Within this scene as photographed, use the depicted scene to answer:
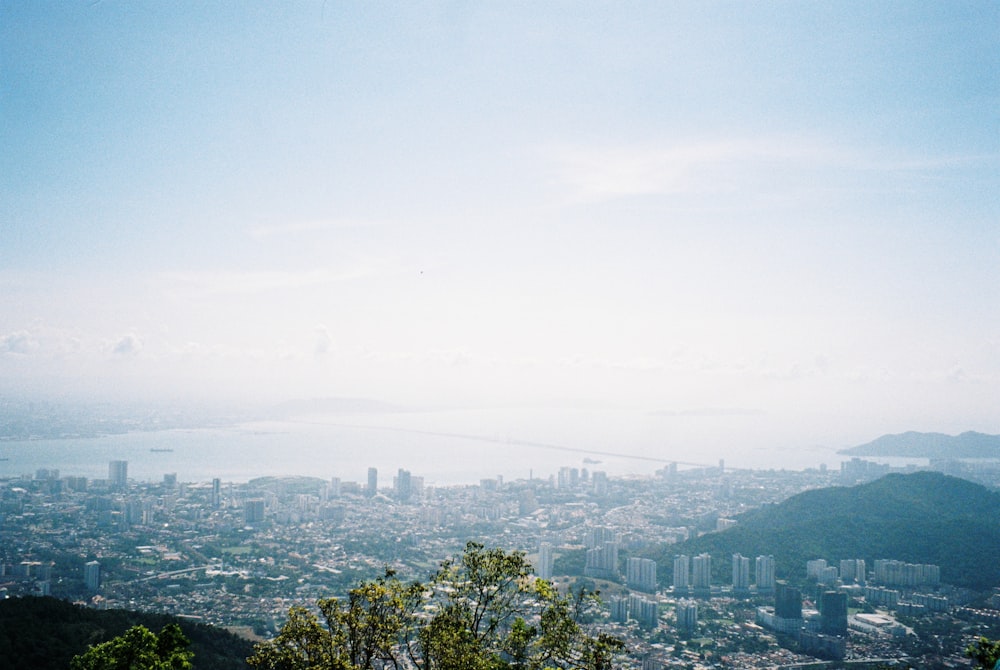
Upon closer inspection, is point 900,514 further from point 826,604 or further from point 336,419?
point 336,419

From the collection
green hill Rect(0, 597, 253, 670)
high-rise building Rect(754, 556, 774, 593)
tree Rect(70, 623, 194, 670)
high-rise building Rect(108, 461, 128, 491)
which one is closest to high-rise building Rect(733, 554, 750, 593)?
high-rise building Rect(754, 556, 774, 593)

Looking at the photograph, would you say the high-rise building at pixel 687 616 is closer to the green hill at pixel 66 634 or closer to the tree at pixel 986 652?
the tree at pixel 986 652

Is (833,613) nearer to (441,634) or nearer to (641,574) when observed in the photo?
(641,574)

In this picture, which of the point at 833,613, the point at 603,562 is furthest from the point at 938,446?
the point at 833,613

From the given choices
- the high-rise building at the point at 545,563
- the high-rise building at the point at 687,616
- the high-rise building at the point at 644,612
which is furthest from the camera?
the high-rise building at the point at 545,563

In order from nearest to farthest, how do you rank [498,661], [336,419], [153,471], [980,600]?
[498,661], [980,600], [153,471], [336,419]

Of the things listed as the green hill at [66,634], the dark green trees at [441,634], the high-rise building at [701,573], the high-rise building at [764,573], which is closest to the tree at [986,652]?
the dark green trees at [441,634]

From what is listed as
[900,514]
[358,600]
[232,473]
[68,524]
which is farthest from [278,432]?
[358,600]
